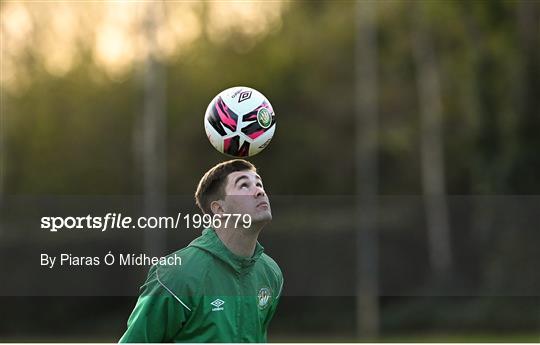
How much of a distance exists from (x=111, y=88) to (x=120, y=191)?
4.56 metres

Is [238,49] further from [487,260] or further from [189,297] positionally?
[189,297]

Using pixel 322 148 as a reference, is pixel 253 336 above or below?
below

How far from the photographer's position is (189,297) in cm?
572

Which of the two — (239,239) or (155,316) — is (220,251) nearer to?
(239,239)

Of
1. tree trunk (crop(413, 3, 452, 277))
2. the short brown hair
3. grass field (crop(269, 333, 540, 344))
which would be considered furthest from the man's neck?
tree trunk (crop(413, 3, 452, 277))

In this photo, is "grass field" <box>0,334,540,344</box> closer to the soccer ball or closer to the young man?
the soccer ball

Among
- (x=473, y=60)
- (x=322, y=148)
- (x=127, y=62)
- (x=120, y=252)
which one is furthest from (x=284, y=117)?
(x=120, y=252)

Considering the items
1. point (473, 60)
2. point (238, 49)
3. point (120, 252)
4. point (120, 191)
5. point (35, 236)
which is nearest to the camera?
point (35, 236)

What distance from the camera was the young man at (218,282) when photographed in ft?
18.5

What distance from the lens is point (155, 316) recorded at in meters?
5.62

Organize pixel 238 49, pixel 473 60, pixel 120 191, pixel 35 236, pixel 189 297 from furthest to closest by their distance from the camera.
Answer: pixel 238 49 → pixel 120 191 → pixel 473 60 → pixel 35 236 → pixel 189 297

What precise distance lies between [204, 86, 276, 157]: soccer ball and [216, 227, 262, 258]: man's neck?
0.92m

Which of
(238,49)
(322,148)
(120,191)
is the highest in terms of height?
(238,49)

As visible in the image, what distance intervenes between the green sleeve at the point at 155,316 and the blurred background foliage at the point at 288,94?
20.7m
